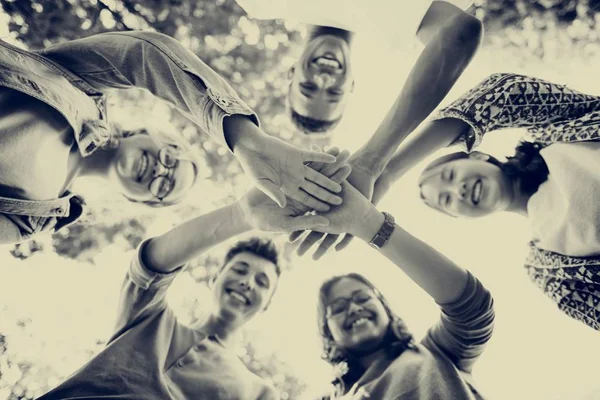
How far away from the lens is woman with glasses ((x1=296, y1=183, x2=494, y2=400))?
6.74ft

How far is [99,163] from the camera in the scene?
2314 millimetres

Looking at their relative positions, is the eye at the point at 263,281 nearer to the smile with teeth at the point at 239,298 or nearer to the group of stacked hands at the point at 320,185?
the group of stacked hands at the point at 320,185

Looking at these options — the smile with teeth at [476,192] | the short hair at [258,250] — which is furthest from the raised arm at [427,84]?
the short hair at [258,250]

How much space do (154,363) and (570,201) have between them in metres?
1.97

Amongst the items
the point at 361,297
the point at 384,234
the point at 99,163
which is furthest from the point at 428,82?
the point at 99,163

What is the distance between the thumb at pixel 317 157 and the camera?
1.88m

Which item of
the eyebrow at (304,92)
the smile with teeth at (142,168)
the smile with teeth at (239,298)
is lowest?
the smile with teeth at (239,298)

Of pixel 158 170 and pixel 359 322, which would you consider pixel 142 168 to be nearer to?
pixel 158 170

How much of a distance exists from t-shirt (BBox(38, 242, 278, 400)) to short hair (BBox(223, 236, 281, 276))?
50cm

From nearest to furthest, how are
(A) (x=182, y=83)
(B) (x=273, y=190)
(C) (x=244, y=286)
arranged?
(A) (x=182, y=83)
(B) (x=273, y=190)
(C) (x=244, y=286)

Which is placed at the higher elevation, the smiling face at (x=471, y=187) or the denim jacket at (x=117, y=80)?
the smiling face at (x=471, y=187)

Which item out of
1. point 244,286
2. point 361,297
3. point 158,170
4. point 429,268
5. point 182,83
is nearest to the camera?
point 182,83

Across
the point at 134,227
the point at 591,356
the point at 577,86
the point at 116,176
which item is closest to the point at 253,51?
the point at 116,176

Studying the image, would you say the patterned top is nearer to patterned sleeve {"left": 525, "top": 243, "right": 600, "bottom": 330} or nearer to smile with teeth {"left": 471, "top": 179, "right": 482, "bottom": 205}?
patterned sleeve {"left": 525, "top": 243, "right": 600, "bottom": 330}
